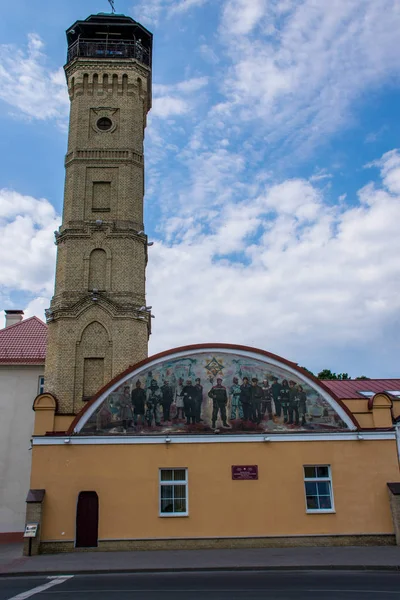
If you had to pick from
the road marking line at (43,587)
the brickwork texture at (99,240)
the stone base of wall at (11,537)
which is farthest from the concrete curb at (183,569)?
the stone base of wall at (11,537)

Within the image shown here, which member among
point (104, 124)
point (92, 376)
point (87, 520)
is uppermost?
point (104, 124)

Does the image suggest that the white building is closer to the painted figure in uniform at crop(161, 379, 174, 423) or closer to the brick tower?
the brick tower

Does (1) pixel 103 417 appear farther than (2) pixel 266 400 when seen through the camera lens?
No

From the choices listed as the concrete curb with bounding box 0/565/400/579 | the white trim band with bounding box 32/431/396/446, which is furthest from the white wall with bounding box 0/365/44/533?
the concrete curb with bounding box 0/565/400/579

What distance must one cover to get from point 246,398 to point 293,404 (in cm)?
173

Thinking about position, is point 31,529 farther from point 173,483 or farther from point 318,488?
point 318,488

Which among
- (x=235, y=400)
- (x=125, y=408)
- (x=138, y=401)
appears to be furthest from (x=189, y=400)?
(x=125, y=408)

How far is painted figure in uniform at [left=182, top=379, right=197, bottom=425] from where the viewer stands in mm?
19188

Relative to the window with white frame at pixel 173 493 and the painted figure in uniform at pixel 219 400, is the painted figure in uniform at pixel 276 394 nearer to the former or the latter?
the painted figure in uniform at pixel 219 400

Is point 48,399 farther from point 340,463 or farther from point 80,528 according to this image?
point 340,463

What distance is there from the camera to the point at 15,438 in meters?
24.8

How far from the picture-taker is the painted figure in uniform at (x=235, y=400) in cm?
1931

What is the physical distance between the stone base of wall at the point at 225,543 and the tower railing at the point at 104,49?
75.7 feet

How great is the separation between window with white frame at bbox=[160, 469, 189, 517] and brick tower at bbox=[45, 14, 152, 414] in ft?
17.6
